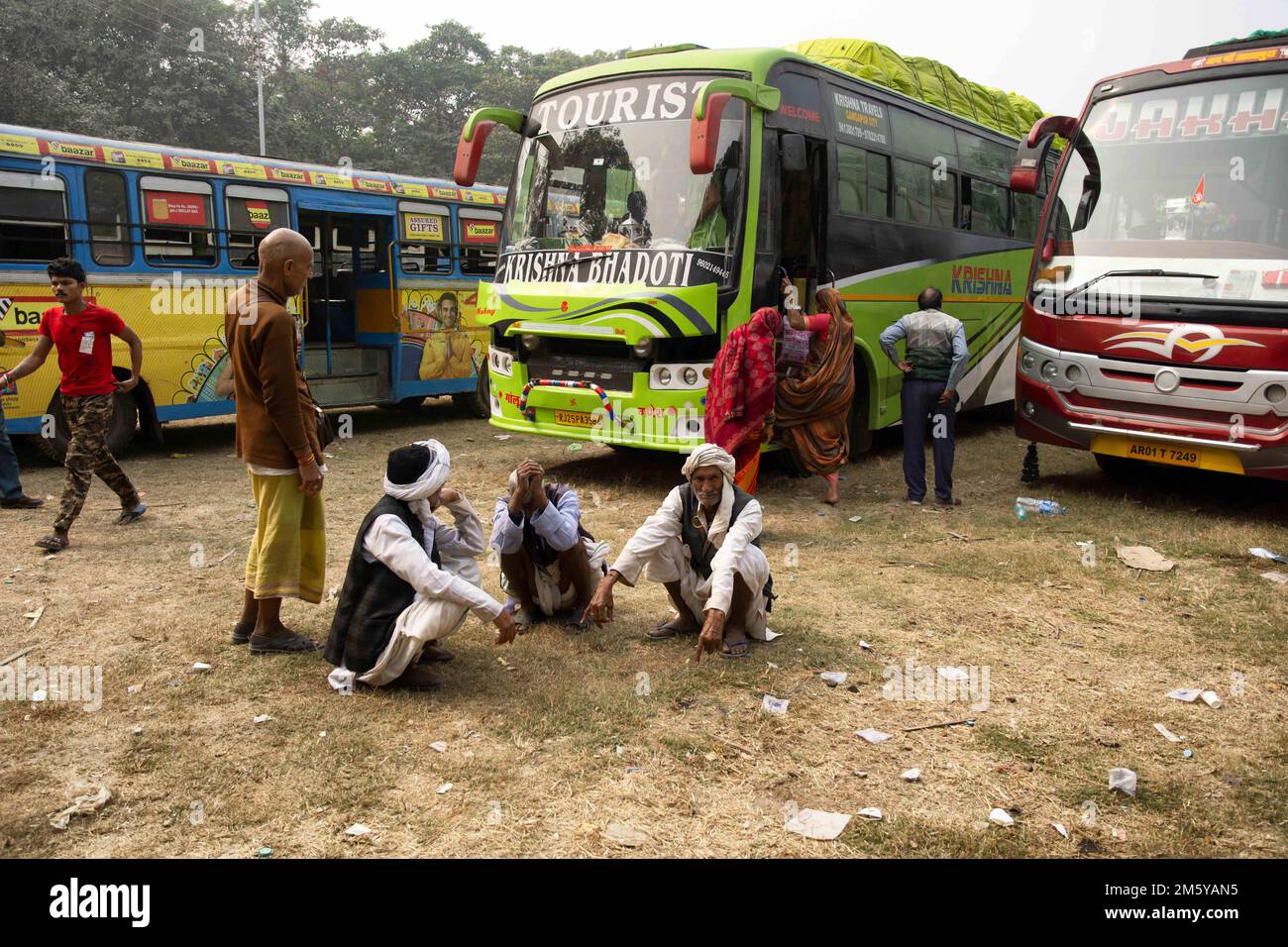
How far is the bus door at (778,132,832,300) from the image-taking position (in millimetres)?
8195

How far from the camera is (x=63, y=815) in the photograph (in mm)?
3324

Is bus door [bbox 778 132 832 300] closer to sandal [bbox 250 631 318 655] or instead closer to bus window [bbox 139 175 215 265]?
sandal [bbox 250 631 318 655]

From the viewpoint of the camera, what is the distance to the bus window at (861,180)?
895 cm

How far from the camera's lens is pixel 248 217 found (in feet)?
34.4

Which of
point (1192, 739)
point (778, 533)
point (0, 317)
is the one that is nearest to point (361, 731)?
point (1192, 739)

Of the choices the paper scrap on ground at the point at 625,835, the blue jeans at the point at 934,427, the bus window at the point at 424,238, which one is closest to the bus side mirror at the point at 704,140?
the blue jeans at the point at 934,427

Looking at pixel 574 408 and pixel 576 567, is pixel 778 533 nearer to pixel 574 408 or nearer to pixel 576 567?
pixel 574 408

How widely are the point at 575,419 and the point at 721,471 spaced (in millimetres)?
3713

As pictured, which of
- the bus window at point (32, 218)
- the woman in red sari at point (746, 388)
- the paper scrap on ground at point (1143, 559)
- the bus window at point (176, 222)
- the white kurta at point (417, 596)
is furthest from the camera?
the bus window at point (176, 222)

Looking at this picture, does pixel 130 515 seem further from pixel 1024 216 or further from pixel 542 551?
pixel 1024 216

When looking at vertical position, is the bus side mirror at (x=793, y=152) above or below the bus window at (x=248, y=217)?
above

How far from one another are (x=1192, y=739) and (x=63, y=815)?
163 inches

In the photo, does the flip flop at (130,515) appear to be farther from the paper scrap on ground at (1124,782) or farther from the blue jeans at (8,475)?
the paper scrap on ground at (1124,782)

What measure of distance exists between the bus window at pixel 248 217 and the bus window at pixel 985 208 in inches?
292
